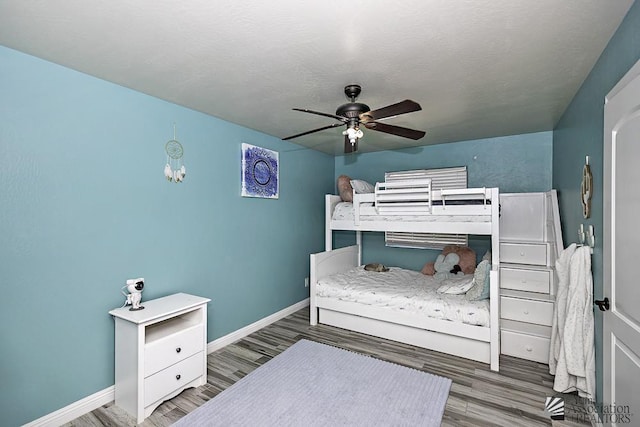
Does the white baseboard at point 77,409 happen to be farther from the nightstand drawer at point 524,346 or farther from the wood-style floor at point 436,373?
the nightstand drawer at point 524,346

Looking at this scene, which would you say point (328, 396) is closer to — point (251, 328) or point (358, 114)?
point (251, 328)

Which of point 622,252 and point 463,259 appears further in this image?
point 463,259

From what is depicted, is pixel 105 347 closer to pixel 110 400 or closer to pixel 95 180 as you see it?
pixel 110 400

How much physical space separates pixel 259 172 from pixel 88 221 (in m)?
1.81

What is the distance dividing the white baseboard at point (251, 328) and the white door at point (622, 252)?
308 centimetres

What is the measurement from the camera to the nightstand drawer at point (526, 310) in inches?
108

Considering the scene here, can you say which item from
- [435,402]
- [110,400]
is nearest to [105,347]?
[110,400]

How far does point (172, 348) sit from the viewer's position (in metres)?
2.20

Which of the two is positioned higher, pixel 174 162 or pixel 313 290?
pixel 174 162

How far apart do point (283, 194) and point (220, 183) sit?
3.35 ft

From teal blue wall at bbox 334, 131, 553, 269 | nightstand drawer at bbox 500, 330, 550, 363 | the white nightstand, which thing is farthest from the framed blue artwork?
nightstand drawer at bbox 500, 330, 550, 363

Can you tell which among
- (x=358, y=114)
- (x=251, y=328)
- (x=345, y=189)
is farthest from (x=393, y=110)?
(x=251, y=328)

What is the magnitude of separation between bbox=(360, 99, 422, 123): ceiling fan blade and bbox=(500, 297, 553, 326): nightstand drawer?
7.40 feet

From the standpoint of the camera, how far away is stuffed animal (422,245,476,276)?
147 inches
